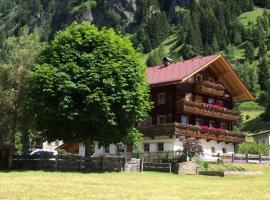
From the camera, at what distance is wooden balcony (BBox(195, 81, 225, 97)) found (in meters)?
58.8


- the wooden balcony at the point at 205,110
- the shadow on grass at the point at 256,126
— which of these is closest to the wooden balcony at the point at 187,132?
the wooden balcony at the point at 205,110

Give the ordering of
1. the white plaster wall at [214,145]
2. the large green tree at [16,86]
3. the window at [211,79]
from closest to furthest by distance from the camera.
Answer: the large green tree at [16,86] → the white plaster wall at [214,145] → the window at [211,79]

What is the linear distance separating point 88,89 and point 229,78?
28.6 m

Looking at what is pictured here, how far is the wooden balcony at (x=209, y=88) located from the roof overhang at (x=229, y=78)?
175cm

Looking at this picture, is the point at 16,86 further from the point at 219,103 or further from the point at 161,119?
the point at 219,103

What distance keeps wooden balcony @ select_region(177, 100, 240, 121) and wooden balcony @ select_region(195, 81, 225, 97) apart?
1.79 metres

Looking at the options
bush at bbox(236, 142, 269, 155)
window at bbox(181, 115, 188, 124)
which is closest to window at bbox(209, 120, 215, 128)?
window at bbox(181, 115, 188, 124)

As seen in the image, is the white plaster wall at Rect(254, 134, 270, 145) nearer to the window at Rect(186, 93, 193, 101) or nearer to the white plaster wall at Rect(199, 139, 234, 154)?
the white plaster wall at Rect(199, 139, 234, 154)

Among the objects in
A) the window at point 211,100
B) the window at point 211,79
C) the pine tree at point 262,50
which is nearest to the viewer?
the window at point 211,79

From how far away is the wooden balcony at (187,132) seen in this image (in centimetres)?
5375

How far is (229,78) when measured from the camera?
63719 millimetres

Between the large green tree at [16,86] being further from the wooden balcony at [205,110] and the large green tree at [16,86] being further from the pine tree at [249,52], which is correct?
the pine tree at [249,52]

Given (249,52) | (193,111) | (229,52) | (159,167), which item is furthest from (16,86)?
(229,52)

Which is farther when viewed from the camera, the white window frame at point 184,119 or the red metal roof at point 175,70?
the white window frame at point 184,119
